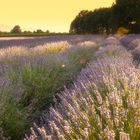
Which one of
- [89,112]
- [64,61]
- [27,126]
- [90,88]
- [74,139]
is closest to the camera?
[74,139]

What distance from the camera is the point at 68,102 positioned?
384cm

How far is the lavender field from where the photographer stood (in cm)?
278

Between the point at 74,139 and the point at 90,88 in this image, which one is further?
the point at 90,88

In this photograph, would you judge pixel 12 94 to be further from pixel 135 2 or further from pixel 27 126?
pixel 135 2

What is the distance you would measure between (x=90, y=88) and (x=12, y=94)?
94cm

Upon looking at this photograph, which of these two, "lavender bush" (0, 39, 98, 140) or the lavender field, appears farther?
"lavender bush" (0, 39, 98, 140)

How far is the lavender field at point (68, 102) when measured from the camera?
2.78 metres

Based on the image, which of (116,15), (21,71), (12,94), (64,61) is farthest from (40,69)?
(116,15)

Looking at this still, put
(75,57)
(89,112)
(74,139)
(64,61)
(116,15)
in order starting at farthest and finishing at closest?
1. (116,15)
2. (75,57)
3. (64,61)
4. (89,112)
5. (74,139)

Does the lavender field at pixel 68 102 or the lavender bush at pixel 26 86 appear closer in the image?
the lavender field at pixel 68 102

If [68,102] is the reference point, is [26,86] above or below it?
below

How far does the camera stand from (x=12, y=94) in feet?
15.8

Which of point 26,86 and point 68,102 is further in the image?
point 26,86

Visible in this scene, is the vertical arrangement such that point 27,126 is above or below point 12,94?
below
